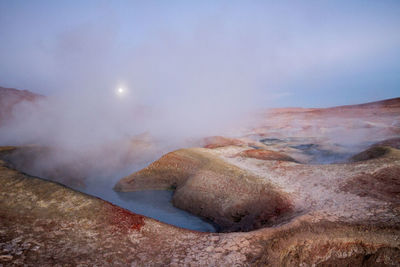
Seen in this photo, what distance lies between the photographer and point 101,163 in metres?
10.0

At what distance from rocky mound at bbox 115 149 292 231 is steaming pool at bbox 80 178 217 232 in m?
0.20

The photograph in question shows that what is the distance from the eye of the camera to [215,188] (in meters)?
6.23

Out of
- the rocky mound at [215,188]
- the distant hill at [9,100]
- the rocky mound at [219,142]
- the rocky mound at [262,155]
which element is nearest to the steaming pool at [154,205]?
the rocky mound at [215,188]

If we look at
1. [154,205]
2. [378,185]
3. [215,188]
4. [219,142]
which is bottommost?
[154,205]

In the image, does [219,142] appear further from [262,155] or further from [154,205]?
[154,205]

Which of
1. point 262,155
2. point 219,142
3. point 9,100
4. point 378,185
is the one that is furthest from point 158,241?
point 9,100

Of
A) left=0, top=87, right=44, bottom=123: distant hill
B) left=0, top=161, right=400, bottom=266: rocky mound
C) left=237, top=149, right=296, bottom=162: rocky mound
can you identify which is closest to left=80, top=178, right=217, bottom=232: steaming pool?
left=0, top=161, right=400, bottom=266: rocky mound

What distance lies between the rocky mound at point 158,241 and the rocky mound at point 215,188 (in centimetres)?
115

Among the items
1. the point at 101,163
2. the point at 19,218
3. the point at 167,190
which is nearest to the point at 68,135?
the point at 101,163

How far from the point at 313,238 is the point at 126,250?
2.43 meters

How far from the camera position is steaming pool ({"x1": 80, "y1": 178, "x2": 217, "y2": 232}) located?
573cm

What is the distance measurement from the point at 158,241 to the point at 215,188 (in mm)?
2912

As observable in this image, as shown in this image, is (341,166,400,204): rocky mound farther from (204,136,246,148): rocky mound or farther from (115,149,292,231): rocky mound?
(204,136,246,148): rocky mound

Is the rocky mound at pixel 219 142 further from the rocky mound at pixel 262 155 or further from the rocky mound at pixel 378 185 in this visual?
the rocky mound at pixel 378 185
